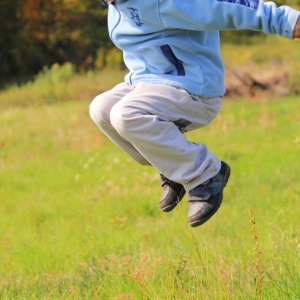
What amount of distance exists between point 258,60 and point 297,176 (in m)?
16.6

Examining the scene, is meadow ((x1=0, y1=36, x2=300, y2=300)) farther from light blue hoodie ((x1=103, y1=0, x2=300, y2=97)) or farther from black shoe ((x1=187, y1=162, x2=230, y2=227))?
light blue hoodie ((x1=103, y1=0, x2=300, y2=97))

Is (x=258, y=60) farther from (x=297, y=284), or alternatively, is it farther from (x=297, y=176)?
(x=297, y=284)

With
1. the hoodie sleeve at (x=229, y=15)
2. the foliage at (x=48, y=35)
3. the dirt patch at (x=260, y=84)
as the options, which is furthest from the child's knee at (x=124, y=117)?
the foliage at (x=48, y=35)

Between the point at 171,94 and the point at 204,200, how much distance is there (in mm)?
612

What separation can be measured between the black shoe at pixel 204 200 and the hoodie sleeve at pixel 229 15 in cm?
89

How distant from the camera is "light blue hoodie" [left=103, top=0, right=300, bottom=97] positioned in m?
3.87

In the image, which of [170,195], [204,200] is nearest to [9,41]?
[170,195]

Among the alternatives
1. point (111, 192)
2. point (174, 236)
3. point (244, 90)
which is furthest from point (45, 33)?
point (174, 236)

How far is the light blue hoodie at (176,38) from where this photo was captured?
387 centimetres

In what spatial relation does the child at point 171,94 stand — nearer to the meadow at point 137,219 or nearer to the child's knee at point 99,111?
the child's knee at point 99,111

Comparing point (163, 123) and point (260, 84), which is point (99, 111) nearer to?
point (163, 123)

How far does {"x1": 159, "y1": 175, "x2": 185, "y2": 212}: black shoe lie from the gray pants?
17 centimetres

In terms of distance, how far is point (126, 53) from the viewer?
14.6 ft

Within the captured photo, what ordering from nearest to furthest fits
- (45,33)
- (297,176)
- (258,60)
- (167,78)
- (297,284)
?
(297,284)
(167,78)
(297,176)
(258,60)
(45,33)
